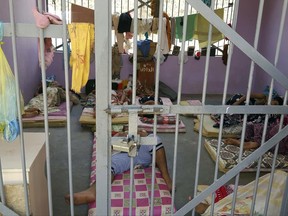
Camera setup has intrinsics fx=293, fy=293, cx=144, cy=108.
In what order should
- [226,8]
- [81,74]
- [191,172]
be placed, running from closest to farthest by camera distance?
[81,74] < [191,172] < [226,8]

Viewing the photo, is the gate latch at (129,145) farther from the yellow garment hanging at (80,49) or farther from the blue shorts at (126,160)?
the blue shorts at (126,160)

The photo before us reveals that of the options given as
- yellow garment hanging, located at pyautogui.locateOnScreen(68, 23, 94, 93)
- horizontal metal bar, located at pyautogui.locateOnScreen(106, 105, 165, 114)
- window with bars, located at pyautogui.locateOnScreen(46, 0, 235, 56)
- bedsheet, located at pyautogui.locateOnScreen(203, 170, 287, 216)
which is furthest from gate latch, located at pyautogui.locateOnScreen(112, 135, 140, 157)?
window with bars, located at pyautogui.locateOnScreen(46, 0, 235, 56)

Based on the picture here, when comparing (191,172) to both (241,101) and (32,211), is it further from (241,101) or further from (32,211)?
(32,211)

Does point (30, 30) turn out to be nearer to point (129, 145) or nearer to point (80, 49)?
point (80, 49)

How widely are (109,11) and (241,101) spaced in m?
3.51

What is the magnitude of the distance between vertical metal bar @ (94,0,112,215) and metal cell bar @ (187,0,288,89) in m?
0.42

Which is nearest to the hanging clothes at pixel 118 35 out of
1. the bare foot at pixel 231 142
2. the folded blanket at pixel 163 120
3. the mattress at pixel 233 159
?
the folded blanket at pixel 163 120

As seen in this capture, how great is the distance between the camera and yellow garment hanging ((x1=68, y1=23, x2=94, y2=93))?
1371 mm

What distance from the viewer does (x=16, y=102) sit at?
1.49 m

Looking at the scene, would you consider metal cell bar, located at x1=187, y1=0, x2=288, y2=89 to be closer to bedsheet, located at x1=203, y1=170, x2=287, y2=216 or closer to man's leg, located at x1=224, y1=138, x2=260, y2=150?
bedsheet, located at x1=203, y1=170, x2=287, y2=216

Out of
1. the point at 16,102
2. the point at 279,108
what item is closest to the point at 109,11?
the point at 16,102

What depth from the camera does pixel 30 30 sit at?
1.35 m

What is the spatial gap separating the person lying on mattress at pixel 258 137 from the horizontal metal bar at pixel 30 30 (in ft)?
10.0

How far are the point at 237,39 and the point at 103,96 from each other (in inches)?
29.1
